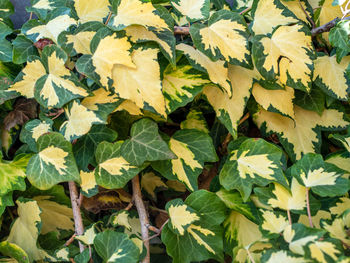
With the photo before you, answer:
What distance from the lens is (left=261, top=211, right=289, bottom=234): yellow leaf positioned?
589 mm

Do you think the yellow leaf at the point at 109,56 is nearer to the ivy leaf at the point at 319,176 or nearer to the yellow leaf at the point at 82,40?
the yellow leaf at the point at 82,40

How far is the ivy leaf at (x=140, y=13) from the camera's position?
638 millimetres

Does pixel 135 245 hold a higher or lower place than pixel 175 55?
lower

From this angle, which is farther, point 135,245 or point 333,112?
point 333,112

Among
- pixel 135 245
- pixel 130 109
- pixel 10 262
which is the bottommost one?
pixel 10 262

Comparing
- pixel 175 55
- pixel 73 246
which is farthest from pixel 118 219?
pixel 175 55

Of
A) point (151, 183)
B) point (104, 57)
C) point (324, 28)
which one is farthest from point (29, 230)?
point (324, 28)

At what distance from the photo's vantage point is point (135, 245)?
61cm

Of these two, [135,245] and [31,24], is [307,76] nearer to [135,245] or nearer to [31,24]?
[135,245]

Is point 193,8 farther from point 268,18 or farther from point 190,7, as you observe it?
point 268,18

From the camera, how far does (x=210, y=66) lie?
26.8 inches

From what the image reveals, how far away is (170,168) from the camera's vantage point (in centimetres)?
72

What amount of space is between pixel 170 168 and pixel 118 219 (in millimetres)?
146

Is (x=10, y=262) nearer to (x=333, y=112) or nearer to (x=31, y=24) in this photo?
(x=31, y=24)
